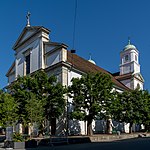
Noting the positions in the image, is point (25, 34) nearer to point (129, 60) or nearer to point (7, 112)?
point (7, 112)

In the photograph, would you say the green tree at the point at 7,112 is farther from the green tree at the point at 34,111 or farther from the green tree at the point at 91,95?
the green tree at the point at 91,95

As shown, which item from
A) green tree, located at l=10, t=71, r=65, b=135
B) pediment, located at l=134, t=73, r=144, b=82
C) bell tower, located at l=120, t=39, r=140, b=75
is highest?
bell tower, located at l=120, t=39, r=140, b=75

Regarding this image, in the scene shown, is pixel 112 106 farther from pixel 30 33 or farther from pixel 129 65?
pixel 129 65

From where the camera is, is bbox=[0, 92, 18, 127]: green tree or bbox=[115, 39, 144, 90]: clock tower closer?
bbox=[0, 92, 18, 127]: green tree

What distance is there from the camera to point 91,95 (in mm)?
32438

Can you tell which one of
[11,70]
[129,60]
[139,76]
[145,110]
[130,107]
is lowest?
[145,110]

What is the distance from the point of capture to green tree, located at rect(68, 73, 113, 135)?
3256 centimetres

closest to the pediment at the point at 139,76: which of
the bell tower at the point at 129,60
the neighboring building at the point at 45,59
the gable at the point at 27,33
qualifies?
the bell tower at the point at 129,60

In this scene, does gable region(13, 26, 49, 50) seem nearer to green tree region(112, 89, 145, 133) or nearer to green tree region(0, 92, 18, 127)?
green tree region(112, 89, 145, 133)

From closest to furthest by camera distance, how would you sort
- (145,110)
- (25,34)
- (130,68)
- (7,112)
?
1. (7,112)
2. (145,110)
3. (25,34)
4. (130,68)

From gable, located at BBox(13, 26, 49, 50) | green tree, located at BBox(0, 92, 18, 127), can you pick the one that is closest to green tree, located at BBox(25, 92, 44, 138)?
green tree, located at BBox(0, 92, 18, 127)

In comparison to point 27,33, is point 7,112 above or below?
below

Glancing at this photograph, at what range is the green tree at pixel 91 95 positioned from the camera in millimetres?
32562

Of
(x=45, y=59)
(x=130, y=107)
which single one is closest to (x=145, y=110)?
(x=130, y=107)
